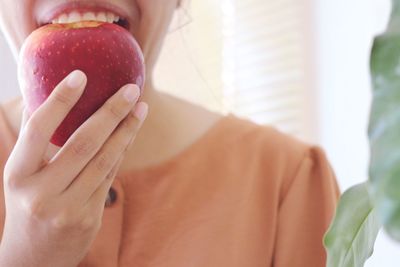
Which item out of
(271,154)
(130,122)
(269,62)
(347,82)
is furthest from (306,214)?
(269,62)

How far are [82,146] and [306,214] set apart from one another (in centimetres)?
41

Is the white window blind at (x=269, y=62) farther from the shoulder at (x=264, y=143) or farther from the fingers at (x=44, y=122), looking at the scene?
the fingers at (x=44, y=122)

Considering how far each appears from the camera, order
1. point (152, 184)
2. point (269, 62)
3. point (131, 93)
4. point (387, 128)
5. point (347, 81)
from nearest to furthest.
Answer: point (387, 128) → point (131, 93) → point (152, 184) → point (347, 81) → point (269, 62)

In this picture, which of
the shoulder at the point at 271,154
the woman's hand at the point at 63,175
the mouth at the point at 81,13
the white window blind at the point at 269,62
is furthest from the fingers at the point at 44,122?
the white window blind at the point at 269,62

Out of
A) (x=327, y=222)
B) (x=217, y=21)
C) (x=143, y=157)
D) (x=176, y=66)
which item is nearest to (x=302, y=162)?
(x=327, y=222)

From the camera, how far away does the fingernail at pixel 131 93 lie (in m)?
0.56

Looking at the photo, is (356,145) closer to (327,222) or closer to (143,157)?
(327,222)

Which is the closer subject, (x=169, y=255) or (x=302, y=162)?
(x=169, y=255)

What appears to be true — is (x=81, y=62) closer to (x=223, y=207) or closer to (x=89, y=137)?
(x=89, y=137)

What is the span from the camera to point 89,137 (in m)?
0.57

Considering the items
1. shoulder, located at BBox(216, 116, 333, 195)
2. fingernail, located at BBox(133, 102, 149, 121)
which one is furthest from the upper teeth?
shoulder, located at BBox(216, 116, 333, 195)

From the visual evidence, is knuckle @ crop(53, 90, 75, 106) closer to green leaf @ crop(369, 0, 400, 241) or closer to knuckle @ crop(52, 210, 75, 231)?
knuckle @ crop(52, 210, 75, 231)

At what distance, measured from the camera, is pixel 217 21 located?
1.37 metres

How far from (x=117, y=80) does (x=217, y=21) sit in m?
0.83
